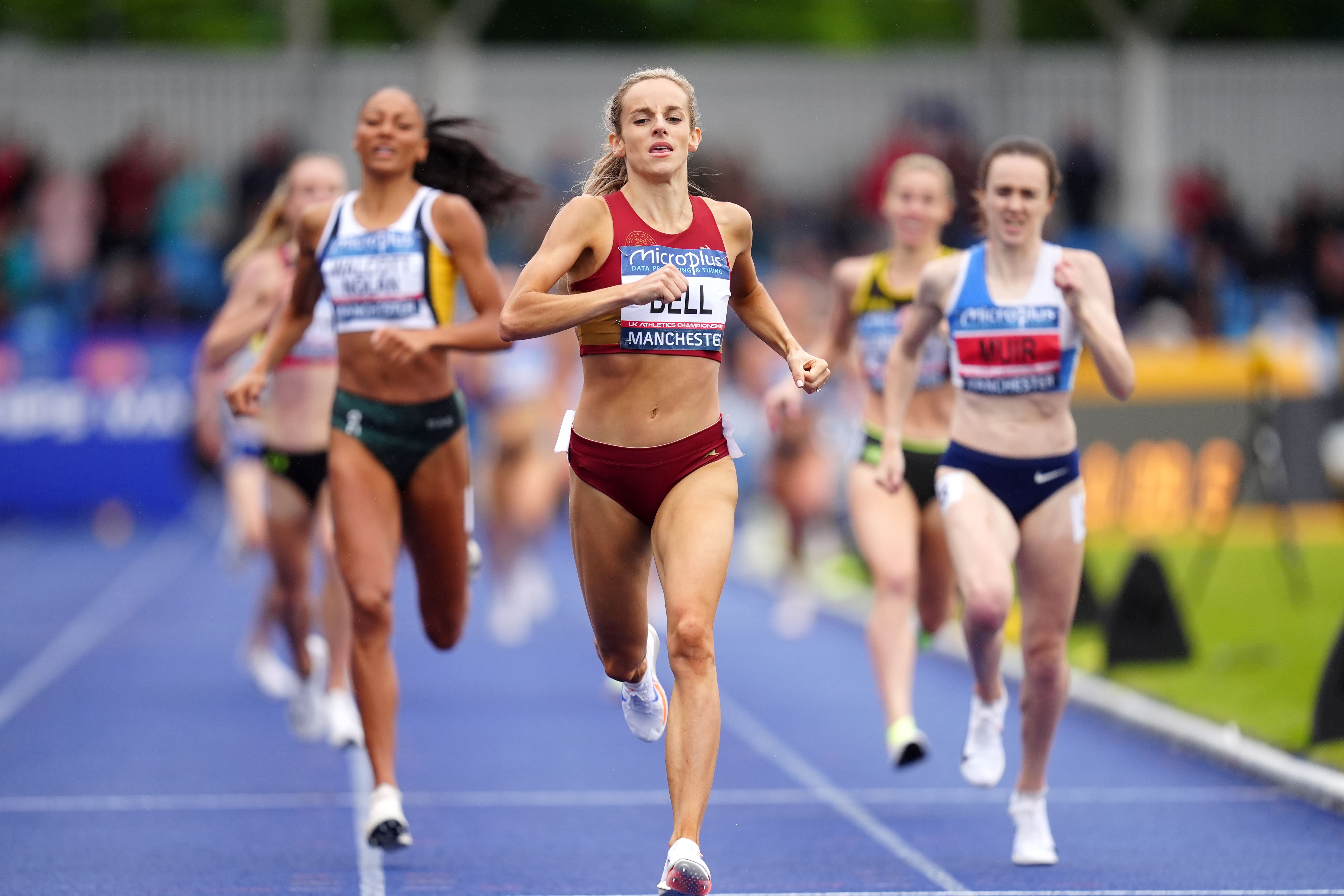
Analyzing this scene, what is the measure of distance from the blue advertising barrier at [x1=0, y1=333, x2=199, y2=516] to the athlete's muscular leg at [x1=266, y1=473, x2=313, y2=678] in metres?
15.4

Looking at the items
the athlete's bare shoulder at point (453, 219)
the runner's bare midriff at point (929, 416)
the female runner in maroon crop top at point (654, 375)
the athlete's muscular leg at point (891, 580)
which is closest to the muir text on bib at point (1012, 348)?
the female runner in maroon crop top at point (654, 375)

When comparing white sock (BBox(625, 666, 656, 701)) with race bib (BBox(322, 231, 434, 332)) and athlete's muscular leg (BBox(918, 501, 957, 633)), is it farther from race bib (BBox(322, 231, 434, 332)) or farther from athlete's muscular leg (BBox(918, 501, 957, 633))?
athlete's muscular leg (BBox(918, 501, 957, 633))

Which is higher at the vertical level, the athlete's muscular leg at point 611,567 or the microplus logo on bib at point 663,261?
the microplus logo on bib at point 663,261

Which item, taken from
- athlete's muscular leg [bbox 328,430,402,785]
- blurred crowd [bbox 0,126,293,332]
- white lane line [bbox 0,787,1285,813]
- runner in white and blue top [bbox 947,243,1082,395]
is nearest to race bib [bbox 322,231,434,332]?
athlete's muscular leg [bbox 328,430,402,785]

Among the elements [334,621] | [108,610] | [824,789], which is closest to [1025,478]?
[824,789]

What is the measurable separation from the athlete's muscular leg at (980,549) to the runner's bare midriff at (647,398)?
1.47 m

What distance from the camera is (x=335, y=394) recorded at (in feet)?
25.0

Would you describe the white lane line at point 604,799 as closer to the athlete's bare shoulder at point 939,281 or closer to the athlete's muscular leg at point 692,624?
the athlete's bare shoulder at point 939,281

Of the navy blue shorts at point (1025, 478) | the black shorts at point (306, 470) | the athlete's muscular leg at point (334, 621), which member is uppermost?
the navy blue shorts at point (1025, 478)

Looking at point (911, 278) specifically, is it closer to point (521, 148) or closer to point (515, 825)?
point (515, 825)

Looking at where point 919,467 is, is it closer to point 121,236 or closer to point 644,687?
point 644,687

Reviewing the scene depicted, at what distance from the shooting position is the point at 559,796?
8828 millimetres

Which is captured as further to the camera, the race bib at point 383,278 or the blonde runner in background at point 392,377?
the race bib at point 383,278

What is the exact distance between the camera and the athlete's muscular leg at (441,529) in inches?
298
